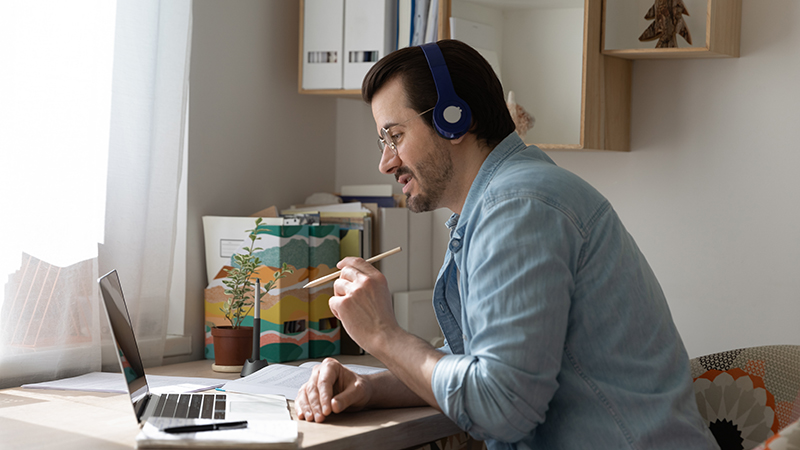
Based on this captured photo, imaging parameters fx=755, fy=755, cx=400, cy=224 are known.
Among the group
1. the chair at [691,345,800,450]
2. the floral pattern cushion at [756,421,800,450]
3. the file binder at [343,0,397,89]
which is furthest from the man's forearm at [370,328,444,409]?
the file binder at [343,0,397,89]

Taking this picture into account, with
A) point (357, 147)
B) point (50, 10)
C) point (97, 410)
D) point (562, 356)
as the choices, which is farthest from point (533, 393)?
point (357, 147)

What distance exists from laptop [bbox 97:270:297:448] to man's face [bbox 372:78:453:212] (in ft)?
1.45

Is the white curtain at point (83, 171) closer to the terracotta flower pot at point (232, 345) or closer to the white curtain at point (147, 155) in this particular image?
the white curtain at point (147, 155)

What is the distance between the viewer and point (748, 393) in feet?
4.53

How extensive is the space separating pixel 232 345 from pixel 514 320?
96 cm

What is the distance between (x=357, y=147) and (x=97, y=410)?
4.35 ft

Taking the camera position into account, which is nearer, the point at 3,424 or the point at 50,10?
the point at 3,424

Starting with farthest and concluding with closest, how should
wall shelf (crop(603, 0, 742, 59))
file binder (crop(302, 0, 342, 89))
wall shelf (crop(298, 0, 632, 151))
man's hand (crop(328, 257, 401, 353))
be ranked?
file binder (crop(302, 0, 342, 89)) → wall shelf (crop(298, 0, 632, 151)) → wall shelf (crop(603, 0, 742, 59)) → man's hand (crop(328, 257, 401, 353))

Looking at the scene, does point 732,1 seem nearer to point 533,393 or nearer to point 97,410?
point 533,393

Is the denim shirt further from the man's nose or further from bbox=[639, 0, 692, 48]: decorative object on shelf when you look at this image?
bbox=[639, 0, 692, 48]: decorative object on shelf

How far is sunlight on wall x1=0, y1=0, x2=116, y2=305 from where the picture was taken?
1603 mm

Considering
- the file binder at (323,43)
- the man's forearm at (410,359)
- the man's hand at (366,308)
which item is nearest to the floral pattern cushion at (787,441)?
the man's forearm at (410,359)

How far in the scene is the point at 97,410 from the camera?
137 centimetres

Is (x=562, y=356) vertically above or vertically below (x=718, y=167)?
below
